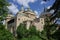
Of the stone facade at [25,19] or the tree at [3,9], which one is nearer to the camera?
the tree at [3,9]

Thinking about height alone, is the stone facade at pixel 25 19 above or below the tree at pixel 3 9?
below

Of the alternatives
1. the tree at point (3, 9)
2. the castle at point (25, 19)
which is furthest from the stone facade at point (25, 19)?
the tree at point (3, 9)

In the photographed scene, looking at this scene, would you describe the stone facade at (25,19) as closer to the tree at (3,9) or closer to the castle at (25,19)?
the castle at (25,19)

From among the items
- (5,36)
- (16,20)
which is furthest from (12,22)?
(5,36)

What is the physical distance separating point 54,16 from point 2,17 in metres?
6.01

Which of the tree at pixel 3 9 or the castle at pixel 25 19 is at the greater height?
the tree at pixel 3 9

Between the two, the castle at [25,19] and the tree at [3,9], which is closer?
the tree at [3,9]

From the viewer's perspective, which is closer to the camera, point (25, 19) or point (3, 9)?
point (3, 9)

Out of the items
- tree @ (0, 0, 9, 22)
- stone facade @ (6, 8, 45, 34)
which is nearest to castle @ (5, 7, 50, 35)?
stone facade @ (6, 8, 45, 34)

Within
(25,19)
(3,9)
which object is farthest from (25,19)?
(3,9)

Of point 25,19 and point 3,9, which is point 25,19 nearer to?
point 25,19

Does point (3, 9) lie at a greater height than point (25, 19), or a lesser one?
greater

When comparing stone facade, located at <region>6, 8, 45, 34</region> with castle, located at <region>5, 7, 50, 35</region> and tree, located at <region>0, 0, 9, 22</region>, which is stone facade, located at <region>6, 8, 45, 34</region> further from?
tree, located at <region>0, 0, 9, 22</region>

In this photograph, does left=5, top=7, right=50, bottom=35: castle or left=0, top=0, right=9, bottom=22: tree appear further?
left=5, top=7, right=50, bottom=35: castle
